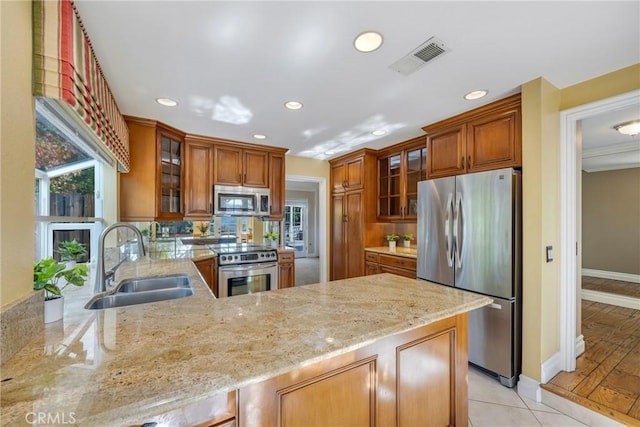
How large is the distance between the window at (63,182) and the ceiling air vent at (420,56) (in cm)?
204

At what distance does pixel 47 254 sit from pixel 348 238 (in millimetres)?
3511

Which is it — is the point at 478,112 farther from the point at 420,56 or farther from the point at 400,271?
the point at 400,271

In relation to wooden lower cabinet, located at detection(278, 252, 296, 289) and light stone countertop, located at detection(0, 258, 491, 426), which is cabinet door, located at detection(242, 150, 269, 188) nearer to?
wooden lower cabinet, located at detection(278, 252, 296, 289)

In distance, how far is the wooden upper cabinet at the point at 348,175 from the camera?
4.21m

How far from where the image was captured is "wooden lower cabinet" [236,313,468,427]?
839mm

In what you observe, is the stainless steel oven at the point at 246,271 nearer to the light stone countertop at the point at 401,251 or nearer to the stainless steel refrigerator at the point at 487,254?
the light stone countertop at the point at 401,251

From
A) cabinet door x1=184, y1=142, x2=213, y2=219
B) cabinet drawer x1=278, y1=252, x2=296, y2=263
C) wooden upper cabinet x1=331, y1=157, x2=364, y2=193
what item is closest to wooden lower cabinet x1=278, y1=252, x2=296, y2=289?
cabinet drawer x1=278, y1=252, x2=296, y2=263

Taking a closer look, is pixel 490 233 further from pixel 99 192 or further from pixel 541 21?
pixel 99 192

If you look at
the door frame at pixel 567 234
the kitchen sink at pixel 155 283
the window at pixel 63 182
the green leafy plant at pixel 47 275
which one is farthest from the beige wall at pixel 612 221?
the window at pixel 63 182

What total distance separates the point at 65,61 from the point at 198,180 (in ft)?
8.10

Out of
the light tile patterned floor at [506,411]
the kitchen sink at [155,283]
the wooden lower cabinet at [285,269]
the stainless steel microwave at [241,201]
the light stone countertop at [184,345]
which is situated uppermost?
the stainless steel microwave at [241,201]

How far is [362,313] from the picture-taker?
110cm

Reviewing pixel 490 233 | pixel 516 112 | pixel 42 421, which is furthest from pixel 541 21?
pixel 42 421

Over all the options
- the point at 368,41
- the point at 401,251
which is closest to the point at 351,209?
the point at 401,251
